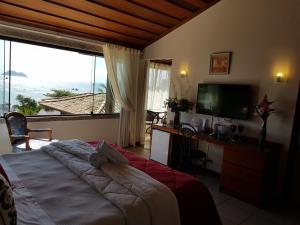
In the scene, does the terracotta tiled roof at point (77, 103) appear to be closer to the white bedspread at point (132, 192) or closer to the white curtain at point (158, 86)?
the white curtain at point (158, 86)

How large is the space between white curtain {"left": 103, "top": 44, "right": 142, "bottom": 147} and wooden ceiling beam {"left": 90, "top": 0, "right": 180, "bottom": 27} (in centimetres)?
97

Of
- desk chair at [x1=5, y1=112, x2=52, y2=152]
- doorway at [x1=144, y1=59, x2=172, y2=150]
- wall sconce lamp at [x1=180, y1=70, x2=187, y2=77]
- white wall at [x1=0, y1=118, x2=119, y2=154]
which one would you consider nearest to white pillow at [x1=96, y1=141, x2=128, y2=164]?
desk chair at [x1=5, y1=112, x2=52, y2=152]

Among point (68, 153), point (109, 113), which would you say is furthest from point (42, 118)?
point (68, 153)

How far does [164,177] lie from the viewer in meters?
1.89

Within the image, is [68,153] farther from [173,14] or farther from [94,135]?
[173,14]

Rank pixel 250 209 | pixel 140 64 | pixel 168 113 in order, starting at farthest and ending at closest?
pixel 140 64 < pixel 168 113 < pixel 250 209

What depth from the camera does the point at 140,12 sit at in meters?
3.78

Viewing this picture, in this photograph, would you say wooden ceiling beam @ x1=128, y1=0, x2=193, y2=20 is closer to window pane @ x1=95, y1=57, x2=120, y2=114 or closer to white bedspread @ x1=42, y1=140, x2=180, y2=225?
window pane @ x1=95, y1=57, x2=120, y2=114

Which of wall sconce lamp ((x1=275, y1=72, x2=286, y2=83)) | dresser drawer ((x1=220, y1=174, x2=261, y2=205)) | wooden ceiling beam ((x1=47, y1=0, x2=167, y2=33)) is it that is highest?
wooden ceiling beam ((x1=47, y1=0, x2=167, y2=33))

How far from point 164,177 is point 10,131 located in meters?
2.56

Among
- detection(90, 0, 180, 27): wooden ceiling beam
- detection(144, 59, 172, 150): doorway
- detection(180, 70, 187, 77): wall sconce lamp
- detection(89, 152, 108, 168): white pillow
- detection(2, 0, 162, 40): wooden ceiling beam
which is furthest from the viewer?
detection(144, 59, 172, 150): doorway

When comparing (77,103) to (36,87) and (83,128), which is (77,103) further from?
(36,87)

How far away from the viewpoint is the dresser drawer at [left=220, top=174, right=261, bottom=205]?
284cm

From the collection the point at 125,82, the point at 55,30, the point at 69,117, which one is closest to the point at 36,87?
the point at 69,117
